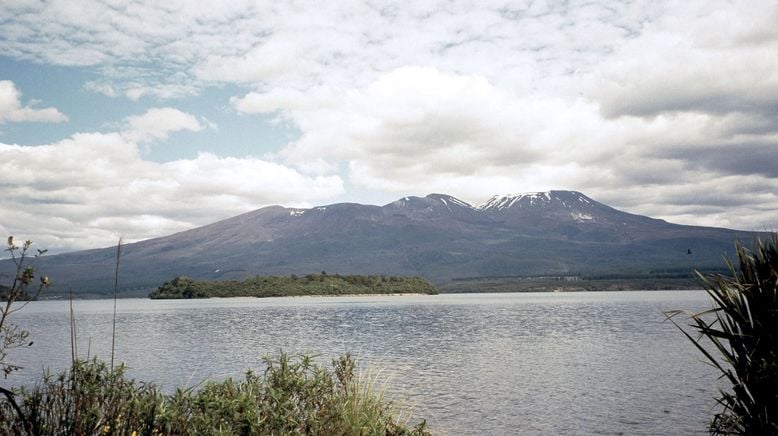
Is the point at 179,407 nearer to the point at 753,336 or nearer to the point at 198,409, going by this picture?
the point at 198,409

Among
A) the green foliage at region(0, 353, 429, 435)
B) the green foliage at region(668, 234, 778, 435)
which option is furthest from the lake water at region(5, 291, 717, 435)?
the green foliage at region(668, 234, 778, 435)

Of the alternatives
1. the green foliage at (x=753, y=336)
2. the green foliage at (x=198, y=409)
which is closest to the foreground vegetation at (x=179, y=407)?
the green foliage at (x=198, y=409)

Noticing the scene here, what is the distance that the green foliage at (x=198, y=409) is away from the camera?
9.60 m

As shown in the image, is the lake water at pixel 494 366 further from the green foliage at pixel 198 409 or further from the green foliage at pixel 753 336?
the green foliage at pixel 753 336

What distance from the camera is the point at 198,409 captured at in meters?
11.6

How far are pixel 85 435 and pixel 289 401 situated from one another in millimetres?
4188

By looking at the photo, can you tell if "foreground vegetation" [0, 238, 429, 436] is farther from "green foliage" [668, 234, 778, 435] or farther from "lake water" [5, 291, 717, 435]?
"green foliage" [668, 234, 778, 435]

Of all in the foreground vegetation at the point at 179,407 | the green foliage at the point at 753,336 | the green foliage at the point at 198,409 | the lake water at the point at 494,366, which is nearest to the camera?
the foreground vegetation at the point at 179,407

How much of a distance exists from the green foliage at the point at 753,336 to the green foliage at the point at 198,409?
25.6 ft

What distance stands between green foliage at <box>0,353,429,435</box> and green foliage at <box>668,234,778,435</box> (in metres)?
7.80

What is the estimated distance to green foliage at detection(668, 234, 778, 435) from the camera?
11.5 metres

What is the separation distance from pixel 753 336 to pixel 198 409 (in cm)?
1153

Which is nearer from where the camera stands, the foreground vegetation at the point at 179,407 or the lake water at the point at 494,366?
the foreground vegetation at the point at 179,407

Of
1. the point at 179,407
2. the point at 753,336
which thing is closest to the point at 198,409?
the point at 179,407
